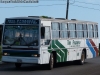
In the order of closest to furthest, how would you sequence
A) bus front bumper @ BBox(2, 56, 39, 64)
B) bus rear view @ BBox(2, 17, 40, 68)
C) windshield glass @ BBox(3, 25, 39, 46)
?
1. bus front bumper @ BBox(2, 56, 39, 64)
2. bus rear view @ BBox(2, 17, 40, 68)
3. windshield glass @ BBox(3, 25, 39, 46)

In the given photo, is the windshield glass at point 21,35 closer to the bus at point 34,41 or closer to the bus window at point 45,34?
the bus at point 34,41

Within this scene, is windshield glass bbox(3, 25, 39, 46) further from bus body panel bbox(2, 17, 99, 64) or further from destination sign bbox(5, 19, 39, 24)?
bus body panel bbox(2, 17, 99, 64)

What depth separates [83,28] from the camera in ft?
91.8

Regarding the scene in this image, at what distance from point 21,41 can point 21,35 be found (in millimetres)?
325

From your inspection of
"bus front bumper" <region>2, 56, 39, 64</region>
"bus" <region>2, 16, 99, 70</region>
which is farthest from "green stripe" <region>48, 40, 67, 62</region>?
"bus front bumper" <region>2, 56, 39, 64</region>

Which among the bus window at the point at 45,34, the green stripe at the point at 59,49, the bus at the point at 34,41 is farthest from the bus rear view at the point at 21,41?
the green stripe at the point at 59,49

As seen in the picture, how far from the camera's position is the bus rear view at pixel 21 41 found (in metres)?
21.5

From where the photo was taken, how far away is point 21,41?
21.8 m

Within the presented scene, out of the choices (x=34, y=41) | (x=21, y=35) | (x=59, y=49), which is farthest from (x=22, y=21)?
(x=59, y=49)

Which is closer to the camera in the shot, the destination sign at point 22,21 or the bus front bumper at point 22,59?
the bus front bumper at point 22,59

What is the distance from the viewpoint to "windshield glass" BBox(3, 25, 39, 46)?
21625 millimetres

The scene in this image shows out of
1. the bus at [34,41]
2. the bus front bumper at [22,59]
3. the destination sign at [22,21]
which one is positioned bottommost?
the bus front bumper at [22,59]

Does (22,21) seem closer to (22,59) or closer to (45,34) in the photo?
(45,34)

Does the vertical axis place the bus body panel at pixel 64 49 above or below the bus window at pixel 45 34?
below
